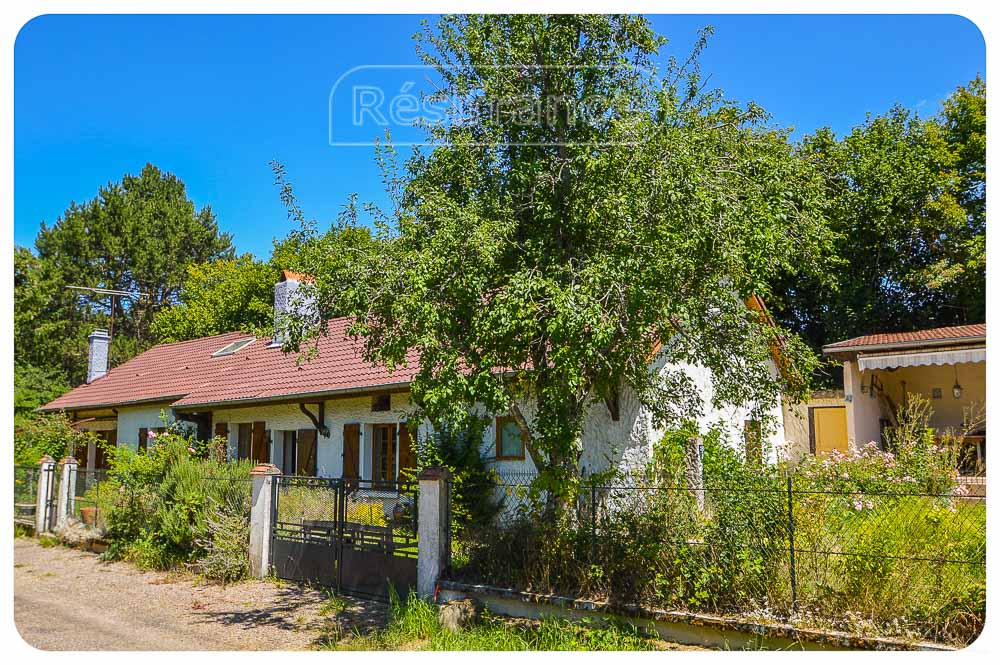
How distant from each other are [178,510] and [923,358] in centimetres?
1551

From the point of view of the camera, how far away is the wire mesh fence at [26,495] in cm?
1642

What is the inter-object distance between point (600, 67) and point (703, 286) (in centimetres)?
258

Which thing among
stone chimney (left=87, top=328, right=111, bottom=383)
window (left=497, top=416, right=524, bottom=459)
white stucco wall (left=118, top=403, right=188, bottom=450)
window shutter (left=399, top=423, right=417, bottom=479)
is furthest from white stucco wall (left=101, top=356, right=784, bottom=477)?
stone chimney (left=87, top=328, right=111, bottom=383)

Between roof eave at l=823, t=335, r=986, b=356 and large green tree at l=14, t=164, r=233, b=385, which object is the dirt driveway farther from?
large green tree at l=14, t=164, r=233, b=385

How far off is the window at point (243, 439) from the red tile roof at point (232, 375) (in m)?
0.92

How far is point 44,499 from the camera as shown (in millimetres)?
16125

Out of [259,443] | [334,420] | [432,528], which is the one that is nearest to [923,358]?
[334,420]

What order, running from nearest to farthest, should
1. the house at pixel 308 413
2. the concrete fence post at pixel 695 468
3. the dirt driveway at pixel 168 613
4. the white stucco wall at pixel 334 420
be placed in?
the concrete fence post at pixel 695 468 < the dirt driveway at pixel 168 613 < the house at pixel 308 413 < the white stucco wall at pixel 334 420

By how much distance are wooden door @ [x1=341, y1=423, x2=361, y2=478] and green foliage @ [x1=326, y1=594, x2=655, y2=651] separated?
735 centimetres

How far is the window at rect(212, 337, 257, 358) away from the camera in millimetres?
22200

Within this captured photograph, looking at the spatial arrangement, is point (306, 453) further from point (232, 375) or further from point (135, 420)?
point (135, 420)

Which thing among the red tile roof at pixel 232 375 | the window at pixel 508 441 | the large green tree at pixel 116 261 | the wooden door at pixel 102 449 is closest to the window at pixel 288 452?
the red tile roof at pixel 232 375

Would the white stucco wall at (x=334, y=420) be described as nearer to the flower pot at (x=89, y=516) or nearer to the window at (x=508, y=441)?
the window at (x=508, y=441)

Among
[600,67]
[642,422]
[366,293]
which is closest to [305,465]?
[642,422]
